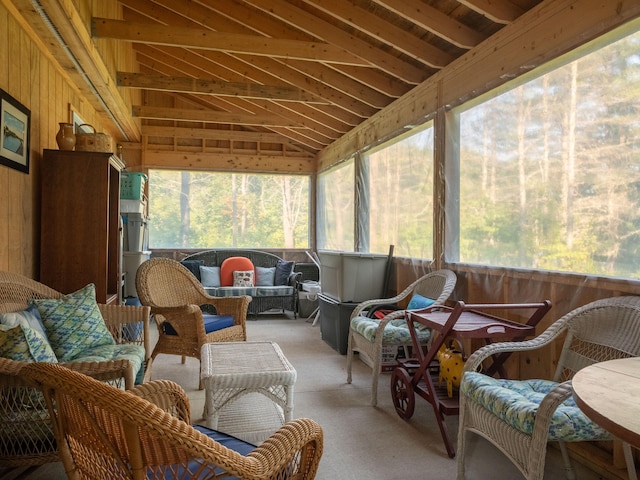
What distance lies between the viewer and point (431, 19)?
335 centimetres

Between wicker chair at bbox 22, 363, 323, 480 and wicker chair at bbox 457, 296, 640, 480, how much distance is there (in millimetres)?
852

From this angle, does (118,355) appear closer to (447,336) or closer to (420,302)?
(447,336)

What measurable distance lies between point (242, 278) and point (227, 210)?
5.10 feet

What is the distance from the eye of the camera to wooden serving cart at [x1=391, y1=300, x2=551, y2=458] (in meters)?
2.42

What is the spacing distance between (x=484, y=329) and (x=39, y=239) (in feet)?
11.0

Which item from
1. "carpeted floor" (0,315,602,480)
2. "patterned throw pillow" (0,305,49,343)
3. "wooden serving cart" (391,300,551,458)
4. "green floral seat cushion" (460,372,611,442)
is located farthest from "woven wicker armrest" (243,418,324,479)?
"patterned throw pillow" (0,305,49,343)

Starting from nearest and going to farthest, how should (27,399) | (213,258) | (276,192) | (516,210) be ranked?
1. (27,399)
2. (516,210)
3. (213,258)
4. (276,192)

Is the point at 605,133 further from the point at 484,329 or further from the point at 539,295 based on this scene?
the point at 484,329

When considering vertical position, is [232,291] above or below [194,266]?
below

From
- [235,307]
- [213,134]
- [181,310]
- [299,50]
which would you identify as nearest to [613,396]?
[181,310]

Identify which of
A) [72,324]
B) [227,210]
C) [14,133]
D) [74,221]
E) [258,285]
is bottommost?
[258,285]

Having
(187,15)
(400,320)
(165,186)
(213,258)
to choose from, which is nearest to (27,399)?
(400,320)

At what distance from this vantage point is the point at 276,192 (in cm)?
806

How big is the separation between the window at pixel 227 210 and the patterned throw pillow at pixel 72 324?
192 inches
